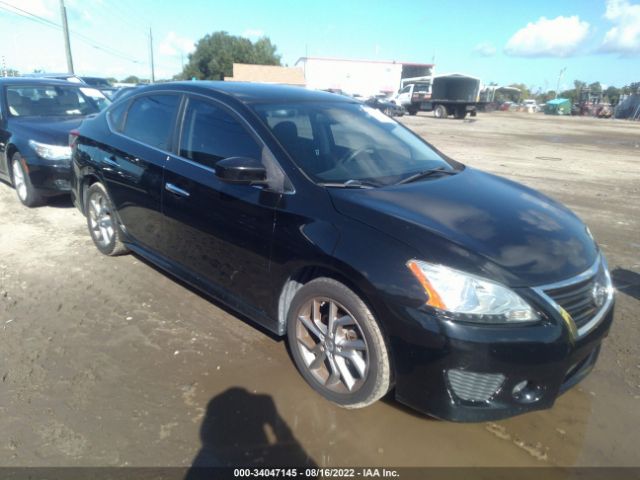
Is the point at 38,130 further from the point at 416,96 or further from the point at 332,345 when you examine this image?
the point at 416,96

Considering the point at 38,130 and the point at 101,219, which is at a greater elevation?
the point at 38,130

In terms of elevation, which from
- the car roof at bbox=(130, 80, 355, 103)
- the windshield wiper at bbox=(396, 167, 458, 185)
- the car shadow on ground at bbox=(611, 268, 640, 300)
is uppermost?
the car roof at bbox=(130, 80, 355, 103)

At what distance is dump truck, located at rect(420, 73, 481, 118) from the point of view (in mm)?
32656

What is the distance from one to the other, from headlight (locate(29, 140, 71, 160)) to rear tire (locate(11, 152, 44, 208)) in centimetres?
34

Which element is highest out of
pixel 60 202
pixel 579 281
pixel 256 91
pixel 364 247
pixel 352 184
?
pixel 256 91

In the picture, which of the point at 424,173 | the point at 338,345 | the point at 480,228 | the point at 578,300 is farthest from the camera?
the point at 424,173

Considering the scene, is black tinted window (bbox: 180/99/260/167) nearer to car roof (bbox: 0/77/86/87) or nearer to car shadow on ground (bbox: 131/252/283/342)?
car shadow on ground (bbox: 131/252/283/342)

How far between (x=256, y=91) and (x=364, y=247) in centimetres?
182

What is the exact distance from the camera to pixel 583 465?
234cm

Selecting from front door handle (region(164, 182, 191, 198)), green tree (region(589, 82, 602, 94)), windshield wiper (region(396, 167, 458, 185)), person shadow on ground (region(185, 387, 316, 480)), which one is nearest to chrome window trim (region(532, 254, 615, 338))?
windshield wiper (region(396, 167, 458, 185))

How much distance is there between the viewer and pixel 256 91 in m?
3.63

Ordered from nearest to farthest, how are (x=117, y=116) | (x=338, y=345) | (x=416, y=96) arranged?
(x=338, y=345)
(x=117, y=116)
(x=416, y=96)

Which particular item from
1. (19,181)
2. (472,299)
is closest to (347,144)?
(472,299)

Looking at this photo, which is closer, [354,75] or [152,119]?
[152,119]
